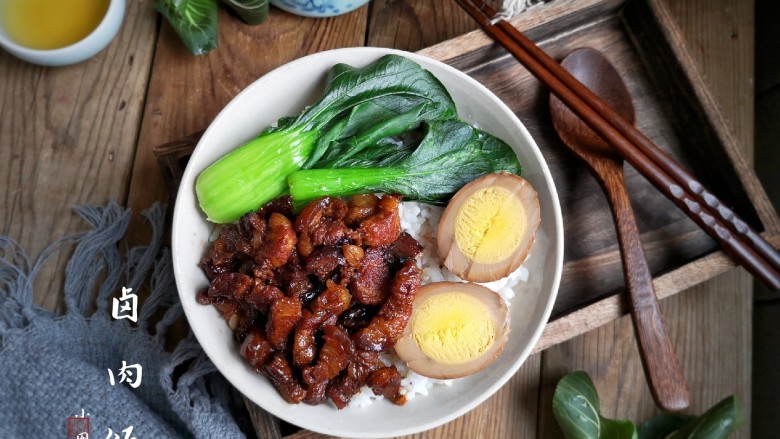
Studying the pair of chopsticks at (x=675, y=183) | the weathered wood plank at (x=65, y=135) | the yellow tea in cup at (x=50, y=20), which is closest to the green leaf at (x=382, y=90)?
the pair of chopsticks at (x=675, y=183)

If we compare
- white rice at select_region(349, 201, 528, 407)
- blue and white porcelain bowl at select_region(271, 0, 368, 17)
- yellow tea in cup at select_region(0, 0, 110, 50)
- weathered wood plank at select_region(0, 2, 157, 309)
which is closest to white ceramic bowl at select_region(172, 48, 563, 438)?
white rice at select_region(349, 201, 528, 407)

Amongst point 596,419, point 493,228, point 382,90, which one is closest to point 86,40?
point 382,90

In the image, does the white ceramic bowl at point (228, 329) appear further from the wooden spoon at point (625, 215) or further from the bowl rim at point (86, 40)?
the bowl rim at point (86, 40)

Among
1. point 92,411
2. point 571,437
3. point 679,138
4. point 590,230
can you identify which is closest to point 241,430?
point 92,411

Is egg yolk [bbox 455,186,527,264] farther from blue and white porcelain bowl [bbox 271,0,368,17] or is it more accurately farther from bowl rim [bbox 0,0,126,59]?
bowl rim [bbox 0,0,126,59]

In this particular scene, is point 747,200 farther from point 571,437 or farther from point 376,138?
point 376,138

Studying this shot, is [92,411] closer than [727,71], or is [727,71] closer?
[92,411]

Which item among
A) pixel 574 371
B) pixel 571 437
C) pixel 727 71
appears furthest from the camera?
pixel 727 71
